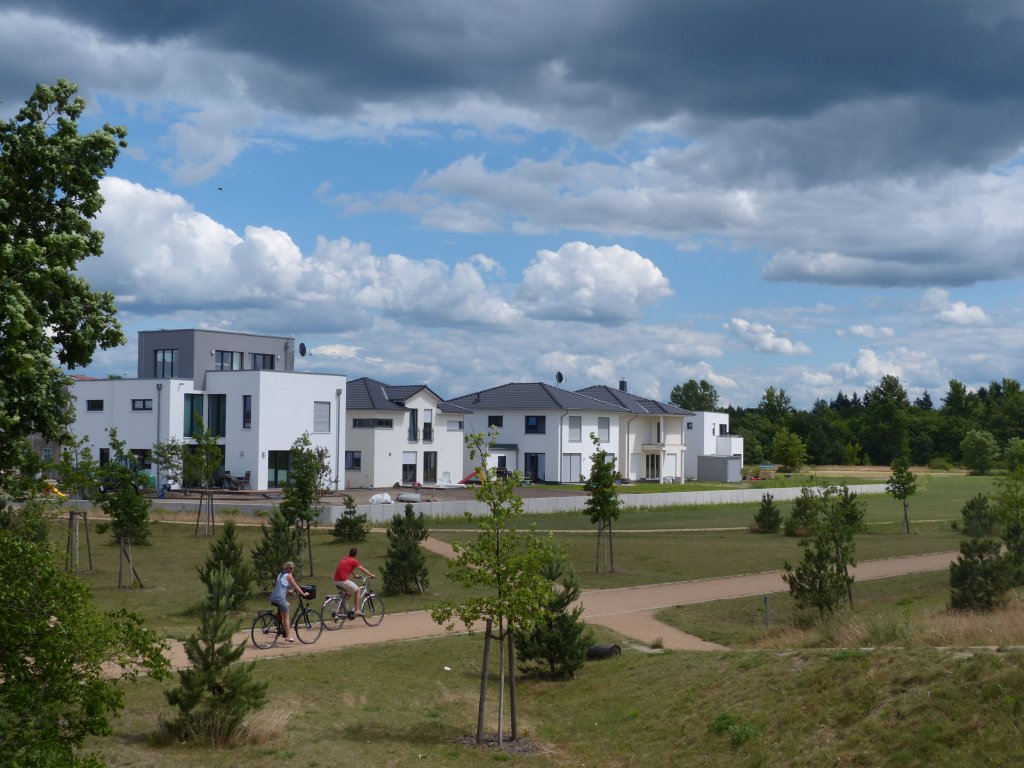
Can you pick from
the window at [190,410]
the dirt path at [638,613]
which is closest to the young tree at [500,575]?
the dirt path at [638,613]

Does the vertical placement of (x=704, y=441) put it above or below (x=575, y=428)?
below

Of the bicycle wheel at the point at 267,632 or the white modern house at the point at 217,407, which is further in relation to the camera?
the white modern house at the point at 217,407

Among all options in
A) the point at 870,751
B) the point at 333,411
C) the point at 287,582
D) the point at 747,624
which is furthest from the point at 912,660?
the point at 333,411

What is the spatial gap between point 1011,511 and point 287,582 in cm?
2615

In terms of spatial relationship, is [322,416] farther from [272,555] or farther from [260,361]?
[272,555]

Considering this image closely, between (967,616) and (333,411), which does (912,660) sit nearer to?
(967,616)

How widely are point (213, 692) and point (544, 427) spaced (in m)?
64.4

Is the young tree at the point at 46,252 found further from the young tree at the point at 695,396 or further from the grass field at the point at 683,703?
the young tree at the point at 695,396

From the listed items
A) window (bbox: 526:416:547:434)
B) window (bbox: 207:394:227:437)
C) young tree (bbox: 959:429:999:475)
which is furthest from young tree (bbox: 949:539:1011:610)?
young tree (bbox: 959:429:999:475)

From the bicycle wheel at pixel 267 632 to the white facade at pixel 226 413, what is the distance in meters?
39.6

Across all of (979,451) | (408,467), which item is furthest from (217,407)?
(979,451)

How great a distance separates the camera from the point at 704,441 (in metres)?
95.2

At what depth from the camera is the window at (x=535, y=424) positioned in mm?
78312

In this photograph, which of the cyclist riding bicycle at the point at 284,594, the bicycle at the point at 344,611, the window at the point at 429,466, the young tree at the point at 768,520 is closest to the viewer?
the cyclist riding bicycle at the point at 284,594
